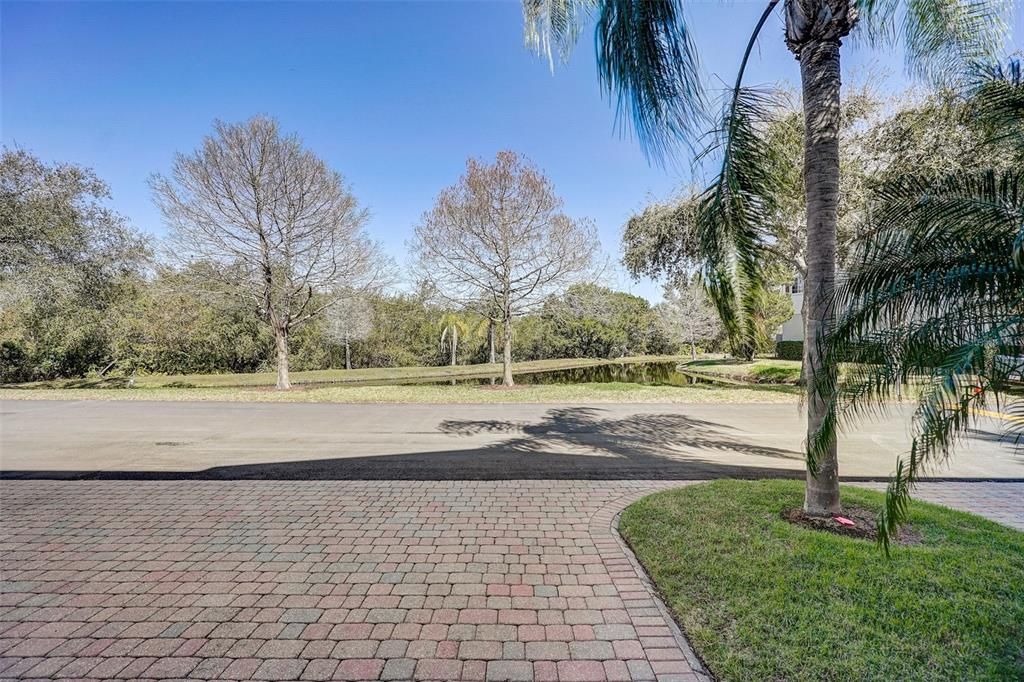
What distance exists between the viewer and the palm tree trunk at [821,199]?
3.70 meters

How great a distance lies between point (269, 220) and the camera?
14.8 m

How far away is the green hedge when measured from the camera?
27195 mm

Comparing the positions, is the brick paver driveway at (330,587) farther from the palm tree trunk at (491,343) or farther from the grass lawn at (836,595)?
the palm tree trunk at (491,343)

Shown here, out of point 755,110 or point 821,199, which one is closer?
point 821,199

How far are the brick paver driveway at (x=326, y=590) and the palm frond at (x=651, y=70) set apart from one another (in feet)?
11.9

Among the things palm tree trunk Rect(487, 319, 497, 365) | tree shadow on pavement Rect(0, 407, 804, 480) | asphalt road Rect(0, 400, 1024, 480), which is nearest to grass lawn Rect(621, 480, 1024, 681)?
asphalt road Rect(0, 400, 1024, 480)

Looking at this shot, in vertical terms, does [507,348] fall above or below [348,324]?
below

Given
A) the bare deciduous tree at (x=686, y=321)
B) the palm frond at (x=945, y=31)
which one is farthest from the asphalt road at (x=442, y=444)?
the bare deciduous tree at (x=686, y=321)

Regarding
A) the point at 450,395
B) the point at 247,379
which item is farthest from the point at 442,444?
the point at 247,379

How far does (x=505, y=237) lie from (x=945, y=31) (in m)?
11.4

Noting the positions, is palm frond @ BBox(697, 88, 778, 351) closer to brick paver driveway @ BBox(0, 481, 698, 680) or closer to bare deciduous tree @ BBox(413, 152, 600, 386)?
brick paver driveway @ BBox(0, 481, 698, 680)

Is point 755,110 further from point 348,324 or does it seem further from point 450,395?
point 348,324

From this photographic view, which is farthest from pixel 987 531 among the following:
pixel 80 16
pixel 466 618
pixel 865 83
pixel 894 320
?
pixel 80 16

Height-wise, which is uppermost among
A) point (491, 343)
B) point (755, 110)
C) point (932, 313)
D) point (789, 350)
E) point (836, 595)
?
point (755, 110)
